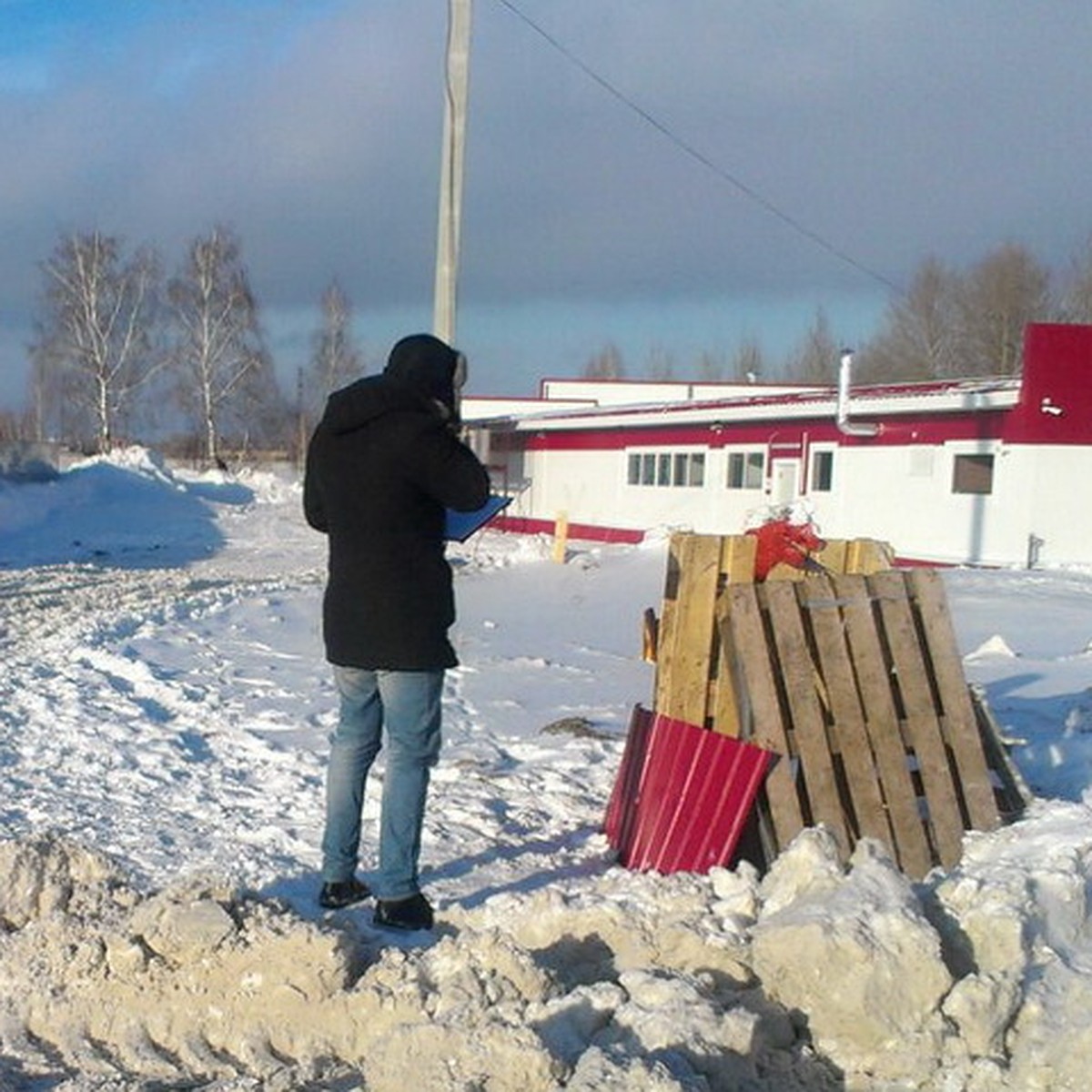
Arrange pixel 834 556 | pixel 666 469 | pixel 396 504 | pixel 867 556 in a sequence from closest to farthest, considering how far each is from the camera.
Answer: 1. pixel 396 504
2. pixel 867 556
3. pixel 834 556
4. pixel 666 469

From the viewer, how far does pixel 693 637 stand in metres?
5.46

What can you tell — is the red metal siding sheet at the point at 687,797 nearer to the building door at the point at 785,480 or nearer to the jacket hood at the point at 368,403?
the jacket hood at the point at 368,403

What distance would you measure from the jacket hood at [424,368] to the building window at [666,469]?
24.3 metres

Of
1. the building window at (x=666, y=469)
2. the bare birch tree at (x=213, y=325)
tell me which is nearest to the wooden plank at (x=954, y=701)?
the building window at (x=666, y=469)

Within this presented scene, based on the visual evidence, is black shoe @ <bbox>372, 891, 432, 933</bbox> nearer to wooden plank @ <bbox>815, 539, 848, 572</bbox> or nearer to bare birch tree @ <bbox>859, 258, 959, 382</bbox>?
wooden plank @ <bbox>815, 539, 848, 572</bbox>

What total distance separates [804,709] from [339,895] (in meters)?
1.76

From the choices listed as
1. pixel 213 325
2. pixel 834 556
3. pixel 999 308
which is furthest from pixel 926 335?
pixel 834 556

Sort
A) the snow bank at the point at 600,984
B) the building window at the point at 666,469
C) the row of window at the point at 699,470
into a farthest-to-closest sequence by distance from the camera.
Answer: the building window at the point at 666,469 < the row of window at the point at 699,470 < the snow bank at the point at 600,984

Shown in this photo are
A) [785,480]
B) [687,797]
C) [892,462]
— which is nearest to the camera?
[687,797]

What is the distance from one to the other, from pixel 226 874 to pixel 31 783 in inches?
81.8

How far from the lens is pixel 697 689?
5.46 metres

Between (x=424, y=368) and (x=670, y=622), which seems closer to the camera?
(x=424, y=368)

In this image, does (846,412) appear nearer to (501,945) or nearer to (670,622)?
(670,622)

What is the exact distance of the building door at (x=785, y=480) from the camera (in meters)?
25.7
